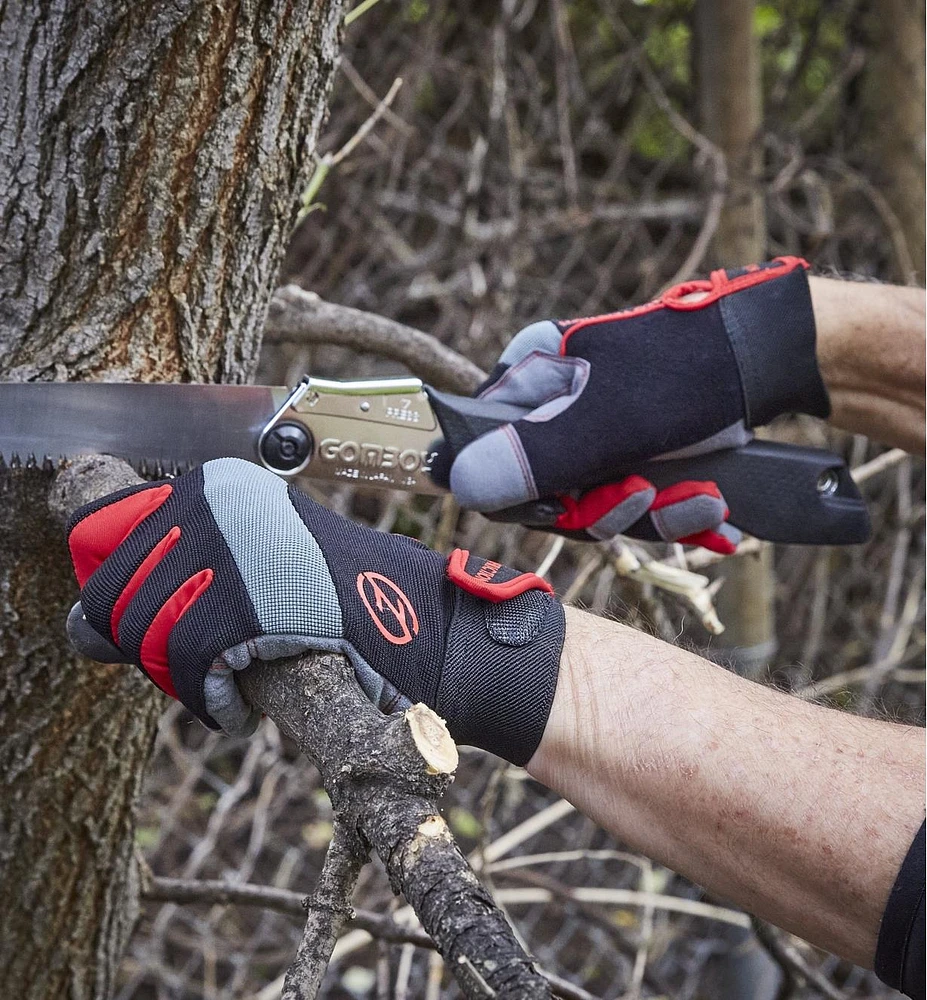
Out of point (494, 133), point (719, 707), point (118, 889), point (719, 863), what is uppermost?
point (494, 133)

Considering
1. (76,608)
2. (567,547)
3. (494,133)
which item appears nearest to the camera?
(76,608)

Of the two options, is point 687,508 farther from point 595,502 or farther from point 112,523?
point 112,523

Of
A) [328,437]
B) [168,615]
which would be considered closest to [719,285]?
[328,437]

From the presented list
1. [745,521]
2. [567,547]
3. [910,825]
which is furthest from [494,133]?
[910,825]

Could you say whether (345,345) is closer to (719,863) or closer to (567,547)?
(719,863)

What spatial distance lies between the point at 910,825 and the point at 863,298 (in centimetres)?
96

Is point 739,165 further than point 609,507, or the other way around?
point 739,165

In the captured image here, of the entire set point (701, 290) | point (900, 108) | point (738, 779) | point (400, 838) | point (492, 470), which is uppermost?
point (900, 108)

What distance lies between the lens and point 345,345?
1573 millimetres

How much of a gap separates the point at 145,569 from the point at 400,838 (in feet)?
1.39

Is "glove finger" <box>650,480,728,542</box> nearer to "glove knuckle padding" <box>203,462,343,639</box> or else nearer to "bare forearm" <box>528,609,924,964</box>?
"bare forearm" <box>528,609,924,964</box>

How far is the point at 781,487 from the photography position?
1.52 m

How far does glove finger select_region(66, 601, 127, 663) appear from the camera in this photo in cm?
104

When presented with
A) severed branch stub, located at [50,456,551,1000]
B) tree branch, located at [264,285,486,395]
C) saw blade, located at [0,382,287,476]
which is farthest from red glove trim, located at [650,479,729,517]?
severed branch stub, located at [50,456,551,1000]
